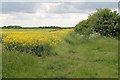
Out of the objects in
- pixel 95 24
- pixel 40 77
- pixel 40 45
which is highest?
pixel 95 24

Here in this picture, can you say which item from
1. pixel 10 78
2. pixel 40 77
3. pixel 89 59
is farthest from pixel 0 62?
pixel 89 59

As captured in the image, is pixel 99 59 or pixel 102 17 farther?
pixel 102 17

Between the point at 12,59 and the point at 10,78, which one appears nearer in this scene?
the point at 10,78

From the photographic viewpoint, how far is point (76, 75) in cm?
825

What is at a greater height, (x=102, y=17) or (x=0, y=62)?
(x=102, y=17)

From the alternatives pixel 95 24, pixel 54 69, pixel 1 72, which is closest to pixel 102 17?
pixel 95 24

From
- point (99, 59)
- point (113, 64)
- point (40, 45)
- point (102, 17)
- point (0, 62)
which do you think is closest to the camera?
point (0, 62)

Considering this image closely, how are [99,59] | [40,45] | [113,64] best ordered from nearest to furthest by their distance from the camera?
[113,64], [99,59], [40,45]

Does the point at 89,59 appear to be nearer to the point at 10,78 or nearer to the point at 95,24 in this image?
the point at 10,78

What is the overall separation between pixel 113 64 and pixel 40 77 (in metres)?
3.73

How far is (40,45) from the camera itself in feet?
41.9

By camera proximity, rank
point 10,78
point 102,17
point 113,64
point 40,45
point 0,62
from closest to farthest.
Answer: point 10,78 < point 0,62 < point 113,64 < point 40,45 < point 102,17

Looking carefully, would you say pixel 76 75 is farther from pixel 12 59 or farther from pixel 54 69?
pixel 12 59

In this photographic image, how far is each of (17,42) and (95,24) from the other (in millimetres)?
11401
